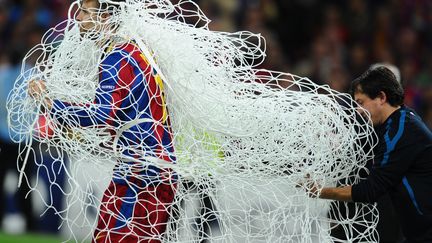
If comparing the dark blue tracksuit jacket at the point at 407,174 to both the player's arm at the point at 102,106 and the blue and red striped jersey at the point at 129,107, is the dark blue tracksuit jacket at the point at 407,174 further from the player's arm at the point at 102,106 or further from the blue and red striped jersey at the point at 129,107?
the player's arm at the point at 102,106

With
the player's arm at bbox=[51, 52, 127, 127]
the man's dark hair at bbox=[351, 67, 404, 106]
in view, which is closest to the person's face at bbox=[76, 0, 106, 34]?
the player's arm at bbox=[51, 52, 127, 127]

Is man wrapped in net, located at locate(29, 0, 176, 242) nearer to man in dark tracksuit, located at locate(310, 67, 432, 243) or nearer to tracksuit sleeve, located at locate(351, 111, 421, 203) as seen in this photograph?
man in dark tracksuit, located at locate(310, 67, 432, 243)

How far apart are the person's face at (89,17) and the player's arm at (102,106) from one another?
1.01 feet

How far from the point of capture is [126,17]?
5.78 m

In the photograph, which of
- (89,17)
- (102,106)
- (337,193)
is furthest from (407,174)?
(89,17)

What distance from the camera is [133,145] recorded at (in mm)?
5652

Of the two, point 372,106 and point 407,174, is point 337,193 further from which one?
point 372,106

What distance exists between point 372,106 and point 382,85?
143mm

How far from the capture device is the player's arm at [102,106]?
18.0ft

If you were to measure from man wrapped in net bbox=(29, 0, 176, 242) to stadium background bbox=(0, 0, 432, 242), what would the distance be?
5.16 meters

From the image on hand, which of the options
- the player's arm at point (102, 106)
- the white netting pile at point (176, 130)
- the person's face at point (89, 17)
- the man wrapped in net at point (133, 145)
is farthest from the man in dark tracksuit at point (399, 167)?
the person's face at point (89, 17)

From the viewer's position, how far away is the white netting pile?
18.5 ft

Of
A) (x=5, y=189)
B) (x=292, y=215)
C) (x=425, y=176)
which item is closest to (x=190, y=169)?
(x=292, y=215)

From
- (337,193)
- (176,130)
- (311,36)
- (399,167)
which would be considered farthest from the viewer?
(311,36)
